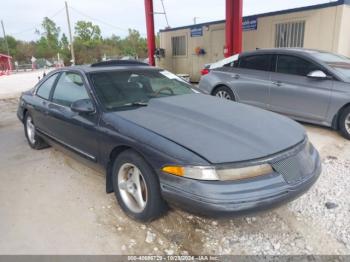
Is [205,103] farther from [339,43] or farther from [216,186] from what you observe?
[339,43]

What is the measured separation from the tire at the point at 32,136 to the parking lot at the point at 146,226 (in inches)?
44.2

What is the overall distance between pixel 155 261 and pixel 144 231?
1.30 feet

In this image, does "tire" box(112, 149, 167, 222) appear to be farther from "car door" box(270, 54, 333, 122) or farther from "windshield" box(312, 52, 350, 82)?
"windshield" box(312, 52, 350, 82)

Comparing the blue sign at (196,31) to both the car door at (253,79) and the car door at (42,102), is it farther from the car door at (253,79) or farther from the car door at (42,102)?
the car door at (42,102)

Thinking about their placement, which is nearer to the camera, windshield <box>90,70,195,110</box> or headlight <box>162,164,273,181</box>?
headlight <box>162,164,273,181</box>

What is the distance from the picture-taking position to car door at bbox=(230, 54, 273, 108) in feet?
20.2

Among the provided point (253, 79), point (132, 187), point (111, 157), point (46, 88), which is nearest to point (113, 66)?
point (46, 88)

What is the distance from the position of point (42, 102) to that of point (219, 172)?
3057mm

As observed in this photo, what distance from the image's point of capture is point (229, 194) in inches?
86.5

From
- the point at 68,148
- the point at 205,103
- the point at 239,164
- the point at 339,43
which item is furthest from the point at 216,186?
the point at 339,43

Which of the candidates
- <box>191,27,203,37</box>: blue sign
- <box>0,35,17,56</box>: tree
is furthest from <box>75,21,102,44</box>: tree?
<box>191,27,203,37</box>: blue sign

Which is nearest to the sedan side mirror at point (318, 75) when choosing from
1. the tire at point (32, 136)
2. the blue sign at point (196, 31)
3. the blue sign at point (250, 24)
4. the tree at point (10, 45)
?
the tire at point (32, 136)

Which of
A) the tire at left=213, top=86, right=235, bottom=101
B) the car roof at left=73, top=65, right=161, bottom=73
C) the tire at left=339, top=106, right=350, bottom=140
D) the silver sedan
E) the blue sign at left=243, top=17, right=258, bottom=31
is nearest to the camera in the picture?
the car roof at left=73, top=65, right=161, bottom=73

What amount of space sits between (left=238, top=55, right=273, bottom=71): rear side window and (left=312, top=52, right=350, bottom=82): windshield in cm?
87
